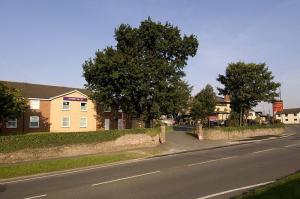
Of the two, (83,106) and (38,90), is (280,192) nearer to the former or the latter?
(83,106)

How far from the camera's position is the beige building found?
46781mm

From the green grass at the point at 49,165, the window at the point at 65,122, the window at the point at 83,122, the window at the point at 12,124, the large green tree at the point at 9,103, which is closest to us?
the green grass at the point at 49,165

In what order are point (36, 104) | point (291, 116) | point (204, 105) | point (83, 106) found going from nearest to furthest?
point (36, 104)
point (83, 106)
point (204, 105)
point (291, 116)

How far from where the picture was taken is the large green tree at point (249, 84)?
2004 inches

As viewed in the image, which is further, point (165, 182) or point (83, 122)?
point (83, 122)

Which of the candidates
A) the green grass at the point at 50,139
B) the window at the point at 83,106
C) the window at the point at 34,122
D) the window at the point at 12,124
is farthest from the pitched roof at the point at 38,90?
the green grass at the point at 50,139

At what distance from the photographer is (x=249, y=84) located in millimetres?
51406

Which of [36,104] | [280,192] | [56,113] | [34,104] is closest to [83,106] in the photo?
[56,113]

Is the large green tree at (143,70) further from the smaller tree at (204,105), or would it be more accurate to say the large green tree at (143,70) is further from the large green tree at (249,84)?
the smaller tree at (204,105)

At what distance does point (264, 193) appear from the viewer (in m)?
10.6

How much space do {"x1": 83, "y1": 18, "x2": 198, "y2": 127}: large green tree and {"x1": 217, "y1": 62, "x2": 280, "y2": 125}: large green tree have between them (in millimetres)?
13275

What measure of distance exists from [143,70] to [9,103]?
1331 centimetres

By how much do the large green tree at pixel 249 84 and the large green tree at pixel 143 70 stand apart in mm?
13275

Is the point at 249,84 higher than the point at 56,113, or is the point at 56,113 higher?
the point at 249,84
